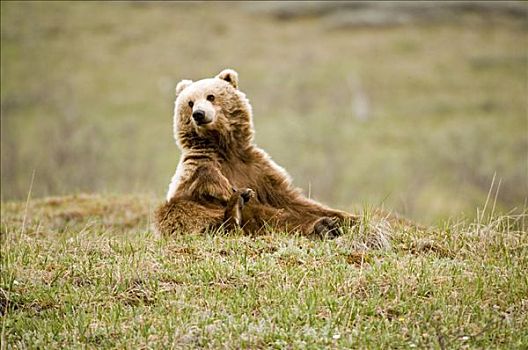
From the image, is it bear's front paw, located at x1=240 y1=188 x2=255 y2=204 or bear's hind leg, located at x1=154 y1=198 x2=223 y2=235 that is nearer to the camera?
bear's front paw, located at x1=240 y1=188 x2=255 y2=204

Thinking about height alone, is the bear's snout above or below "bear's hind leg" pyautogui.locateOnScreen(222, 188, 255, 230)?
above

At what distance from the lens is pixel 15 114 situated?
40781 millimetres

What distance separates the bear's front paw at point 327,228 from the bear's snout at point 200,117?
1600 mm

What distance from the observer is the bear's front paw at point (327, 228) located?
300 inches

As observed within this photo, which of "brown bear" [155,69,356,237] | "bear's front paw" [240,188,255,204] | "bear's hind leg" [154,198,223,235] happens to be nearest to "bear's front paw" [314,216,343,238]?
"brown bear" [155,69,356,237]

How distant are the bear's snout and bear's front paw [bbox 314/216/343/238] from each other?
1600 millimetres

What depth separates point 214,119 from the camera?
26.7 feet

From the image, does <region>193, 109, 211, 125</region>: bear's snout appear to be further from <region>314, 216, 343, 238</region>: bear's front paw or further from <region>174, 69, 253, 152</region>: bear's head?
<region>314, 216, 343, 238</region>: bear's front paw

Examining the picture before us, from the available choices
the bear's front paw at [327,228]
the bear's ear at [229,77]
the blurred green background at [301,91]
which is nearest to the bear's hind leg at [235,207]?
the bear's front paw at [327,228]

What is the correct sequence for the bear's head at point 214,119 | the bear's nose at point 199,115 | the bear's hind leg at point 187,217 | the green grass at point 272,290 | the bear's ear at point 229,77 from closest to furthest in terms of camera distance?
the green grass at point 272,290 → the bear's hind leg at point 187,217 → the bear's nose at point 199,115 → the bear's head at point 214,119 → the bear's ear at point 229,77

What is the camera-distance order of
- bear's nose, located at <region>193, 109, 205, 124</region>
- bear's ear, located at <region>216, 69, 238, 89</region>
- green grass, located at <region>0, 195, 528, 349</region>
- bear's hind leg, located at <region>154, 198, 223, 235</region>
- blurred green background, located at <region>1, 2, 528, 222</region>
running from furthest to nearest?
blurred green background, located at <region>1, 2, 528, 222</region>, bear's ear, located at <region>216, 69, 238, 89</region>, bear's nose, located at <region>193, 109, 205, 124</region>, bear's hind leg, located at <region>154, 198, 223, 235</region>, green grass, located at <region>0, 195, 528, 349</region>

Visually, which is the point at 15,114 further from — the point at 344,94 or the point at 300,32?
the point at 300,32

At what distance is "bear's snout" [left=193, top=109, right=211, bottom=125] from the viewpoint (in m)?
7.96

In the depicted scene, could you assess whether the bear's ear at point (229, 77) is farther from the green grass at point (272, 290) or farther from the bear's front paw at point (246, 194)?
the green grass at point (272, 290)
